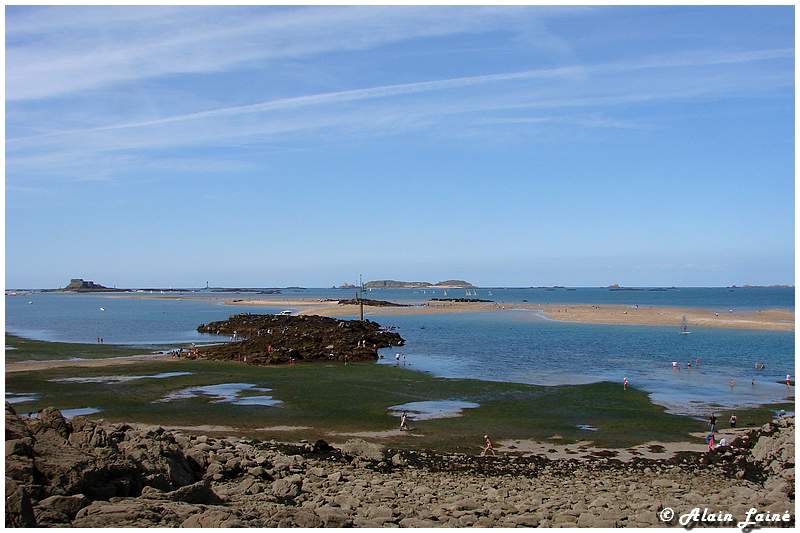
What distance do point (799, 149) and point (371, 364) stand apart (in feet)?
122

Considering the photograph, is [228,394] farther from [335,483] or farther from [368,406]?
[335,483]

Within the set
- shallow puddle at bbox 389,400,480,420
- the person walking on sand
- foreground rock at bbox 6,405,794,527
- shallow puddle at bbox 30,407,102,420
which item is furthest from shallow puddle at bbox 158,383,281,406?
the person walking on sand

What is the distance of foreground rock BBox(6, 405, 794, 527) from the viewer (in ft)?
37.5

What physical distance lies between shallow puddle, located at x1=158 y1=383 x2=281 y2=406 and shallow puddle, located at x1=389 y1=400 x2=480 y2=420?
5.82 metres

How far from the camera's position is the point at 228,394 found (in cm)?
3197

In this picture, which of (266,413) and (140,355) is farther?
(140,355)

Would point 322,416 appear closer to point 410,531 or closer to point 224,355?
point 410,531

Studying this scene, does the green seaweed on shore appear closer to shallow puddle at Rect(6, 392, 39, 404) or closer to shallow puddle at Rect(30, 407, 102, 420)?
shallow puddle at Rect(6, 392, 39, 404)

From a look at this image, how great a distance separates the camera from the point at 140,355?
48031 mm

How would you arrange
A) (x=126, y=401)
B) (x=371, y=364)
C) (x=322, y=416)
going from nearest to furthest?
(x=322, y=416)
(x=126, y=401)
(x=371, y=364)

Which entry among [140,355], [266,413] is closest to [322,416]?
[266,413]

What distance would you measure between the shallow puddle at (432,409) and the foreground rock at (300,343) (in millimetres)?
17335

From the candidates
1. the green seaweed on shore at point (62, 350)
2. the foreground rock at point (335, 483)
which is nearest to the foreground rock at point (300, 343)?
the green seaweed on shore at point (62, 350)

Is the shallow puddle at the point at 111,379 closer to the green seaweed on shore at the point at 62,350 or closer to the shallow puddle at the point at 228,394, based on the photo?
the shallow puddle at the point at 228,394
